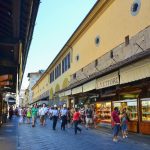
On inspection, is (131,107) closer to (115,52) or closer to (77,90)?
(115,52)

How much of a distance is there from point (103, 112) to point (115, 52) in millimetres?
6977

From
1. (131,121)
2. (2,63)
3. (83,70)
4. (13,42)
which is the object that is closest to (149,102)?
(131,121)

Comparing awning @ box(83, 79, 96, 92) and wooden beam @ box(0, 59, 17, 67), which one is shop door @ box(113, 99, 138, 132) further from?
wooden beam @ box(0, 59, 17, 67)

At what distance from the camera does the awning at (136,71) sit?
45.3 feet

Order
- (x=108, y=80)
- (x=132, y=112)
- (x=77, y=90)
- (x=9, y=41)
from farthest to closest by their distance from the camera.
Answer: (x=77, y=90), (x=132, y=112), (x=108, y=80), (x=9, y=41)

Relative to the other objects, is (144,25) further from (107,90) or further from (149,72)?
(107,90)

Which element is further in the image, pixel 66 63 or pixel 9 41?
pixel 66 63

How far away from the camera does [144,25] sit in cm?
1752

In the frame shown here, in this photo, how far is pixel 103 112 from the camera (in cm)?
2706

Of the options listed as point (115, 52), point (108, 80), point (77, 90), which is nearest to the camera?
point (108, 80)

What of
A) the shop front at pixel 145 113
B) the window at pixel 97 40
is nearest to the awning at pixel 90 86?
the shop front at pixel 145 113

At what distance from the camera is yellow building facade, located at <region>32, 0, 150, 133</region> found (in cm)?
1656

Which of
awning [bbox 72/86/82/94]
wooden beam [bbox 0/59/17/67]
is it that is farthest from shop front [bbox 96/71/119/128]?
wooden beam [bbox 0/59/17/67]

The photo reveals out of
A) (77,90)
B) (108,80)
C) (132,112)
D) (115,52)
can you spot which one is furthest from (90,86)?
(77,90)
